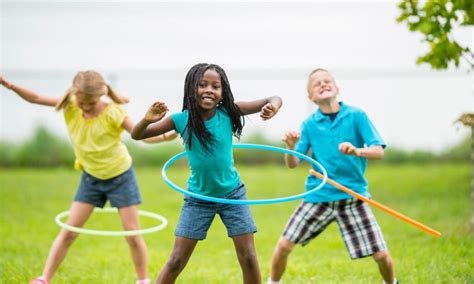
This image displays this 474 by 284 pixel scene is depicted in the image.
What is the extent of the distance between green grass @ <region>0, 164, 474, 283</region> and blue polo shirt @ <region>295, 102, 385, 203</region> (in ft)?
3.23

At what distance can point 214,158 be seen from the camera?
461 centimetres

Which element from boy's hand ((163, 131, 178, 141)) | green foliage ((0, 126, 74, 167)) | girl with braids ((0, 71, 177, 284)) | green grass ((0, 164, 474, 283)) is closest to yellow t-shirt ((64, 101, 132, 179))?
girl with braids ((0, 71, 177, 284))

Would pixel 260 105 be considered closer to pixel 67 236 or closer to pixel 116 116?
pixel 116 116

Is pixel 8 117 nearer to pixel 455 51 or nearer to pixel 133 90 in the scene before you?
pixel 133 90

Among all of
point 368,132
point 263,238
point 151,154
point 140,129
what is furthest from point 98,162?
point 151,154

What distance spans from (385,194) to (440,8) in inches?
210

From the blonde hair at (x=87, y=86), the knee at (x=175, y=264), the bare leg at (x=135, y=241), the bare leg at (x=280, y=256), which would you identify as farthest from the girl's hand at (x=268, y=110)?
the bare leg at (x=135, y=241)

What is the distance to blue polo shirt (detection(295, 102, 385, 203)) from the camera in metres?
5.32

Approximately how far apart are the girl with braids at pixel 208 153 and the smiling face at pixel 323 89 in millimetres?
838

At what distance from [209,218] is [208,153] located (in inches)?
19.4

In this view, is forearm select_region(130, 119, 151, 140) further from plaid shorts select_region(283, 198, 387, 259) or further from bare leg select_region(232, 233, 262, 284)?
plaid shorts select_region(283, 198, 387, 259)

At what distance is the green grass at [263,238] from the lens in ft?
20.5

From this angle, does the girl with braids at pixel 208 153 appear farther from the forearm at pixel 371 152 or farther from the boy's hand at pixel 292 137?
the forearm at pixel 371 152

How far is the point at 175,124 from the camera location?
461 cm
